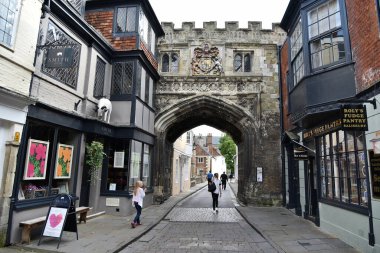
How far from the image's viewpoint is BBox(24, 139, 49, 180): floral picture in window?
723cm

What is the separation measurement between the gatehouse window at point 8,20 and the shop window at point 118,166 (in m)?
5.91

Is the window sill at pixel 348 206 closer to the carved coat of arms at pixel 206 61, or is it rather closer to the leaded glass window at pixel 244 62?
the leaded glass window at pixel 244 62

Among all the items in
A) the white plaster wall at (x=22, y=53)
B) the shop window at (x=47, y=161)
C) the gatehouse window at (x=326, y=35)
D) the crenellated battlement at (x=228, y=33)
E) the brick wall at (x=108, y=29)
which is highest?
the crenellated battlement at (x=228, y=33)

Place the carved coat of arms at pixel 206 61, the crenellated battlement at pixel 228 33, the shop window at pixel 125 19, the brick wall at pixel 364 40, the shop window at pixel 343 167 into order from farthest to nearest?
the crenellated battlement at pixel 228 33 → the carved coat of arms at pixel 206 61 → the shop window at pixel 125 19 → the shop window at pixel 343 167 → the brick wall at pixel 364 40

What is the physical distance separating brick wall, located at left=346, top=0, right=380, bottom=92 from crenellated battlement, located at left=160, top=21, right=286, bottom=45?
335 inches

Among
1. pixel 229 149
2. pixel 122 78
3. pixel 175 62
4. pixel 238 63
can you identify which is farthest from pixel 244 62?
pixel 229 149

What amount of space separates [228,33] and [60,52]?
425 inches

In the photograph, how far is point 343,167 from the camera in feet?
25.7

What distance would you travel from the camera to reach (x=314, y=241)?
744 centimetres

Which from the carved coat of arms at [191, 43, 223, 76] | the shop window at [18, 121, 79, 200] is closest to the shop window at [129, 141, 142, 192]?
the shop window at [18, 121, 79, 200]

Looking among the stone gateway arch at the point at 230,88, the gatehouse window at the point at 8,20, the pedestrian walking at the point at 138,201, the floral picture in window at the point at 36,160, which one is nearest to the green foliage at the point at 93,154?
the pedestrian walking at the point at 138,201

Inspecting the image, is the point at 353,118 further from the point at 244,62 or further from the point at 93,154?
the point at 244,62

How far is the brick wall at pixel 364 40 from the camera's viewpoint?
629cm

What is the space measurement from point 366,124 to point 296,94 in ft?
13.5
